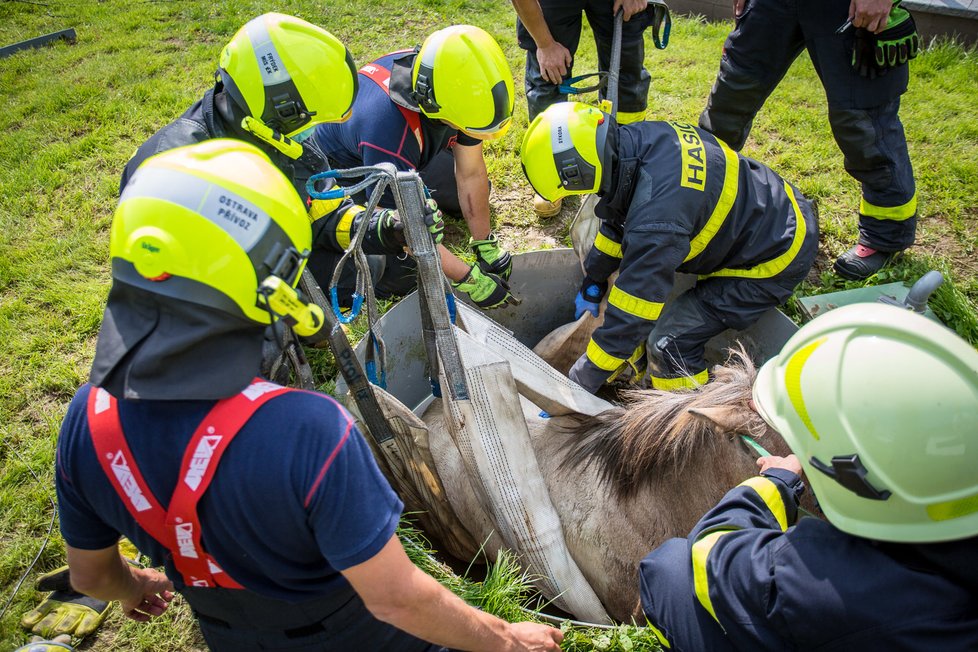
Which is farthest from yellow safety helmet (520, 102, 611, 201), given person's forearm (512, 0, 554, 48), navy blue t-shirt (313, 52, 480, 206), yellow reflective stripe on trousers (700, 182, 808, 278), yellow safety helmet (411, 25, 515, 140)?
person's forearm (512, 0, 554, 48)

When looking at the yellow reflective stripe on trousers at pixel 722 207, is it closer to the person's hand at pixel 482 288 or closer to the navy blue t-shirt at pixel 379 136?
the person's hand at pixel 482 288

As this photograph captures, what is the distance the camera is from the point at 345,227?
2.97 metres

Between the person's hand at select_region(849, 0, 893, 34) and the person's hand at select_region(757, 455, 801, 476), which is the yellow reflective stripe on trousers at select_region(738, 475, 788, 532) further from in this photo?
the person's hand at select_region(849, 0, 893, 34)

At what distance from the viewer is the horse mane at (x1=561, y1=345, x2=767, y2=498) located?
213 cm

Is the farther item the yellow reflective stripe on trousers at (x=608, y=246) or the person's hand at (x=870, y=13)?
the yellow reflective stripe on trousers at (x=608, y=246)

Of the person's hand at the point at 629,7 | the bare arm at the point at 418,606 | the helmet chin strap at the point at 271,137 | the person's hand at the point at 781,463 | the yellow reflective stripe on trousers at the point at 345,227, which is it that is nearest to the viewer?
the bare arm at the point at 418,606

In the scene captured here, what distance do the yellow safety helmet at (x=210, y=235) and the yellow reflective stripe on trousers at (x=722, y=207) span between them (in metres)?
2.07

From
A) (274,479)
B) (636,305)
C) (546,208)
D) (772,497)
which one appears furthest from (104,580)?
(546,208)

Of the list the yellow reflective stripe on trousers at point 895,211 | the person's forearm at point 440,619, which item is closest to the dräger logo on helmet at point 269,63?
the person's forearm at point 440,619

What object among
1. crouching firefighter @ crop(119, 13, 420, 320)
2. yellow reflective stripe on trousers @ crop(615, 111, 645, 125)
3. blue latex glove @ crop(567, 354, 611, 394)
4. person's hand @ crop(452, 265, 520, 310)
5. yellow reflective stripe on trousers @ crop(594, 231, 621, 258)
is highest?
crouching firefighter @ crop(119, 13, 420, 320)

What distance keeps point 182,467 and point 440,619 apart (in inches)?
25.9

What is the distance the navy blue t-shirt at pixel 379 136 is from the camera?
3223 mm

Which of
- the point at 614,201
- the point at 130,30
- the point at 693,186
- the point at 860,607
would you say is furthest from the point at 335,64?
the point at 130,30

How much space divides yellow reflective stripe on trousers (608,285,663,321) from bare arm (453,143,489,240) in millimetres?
1255
